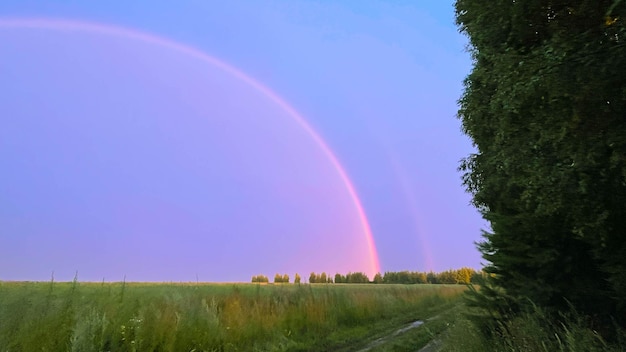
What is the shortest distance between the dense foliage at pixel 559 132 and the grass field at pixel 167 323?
4926mm

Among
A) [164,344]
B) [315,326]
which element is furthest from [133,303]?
[315,326]

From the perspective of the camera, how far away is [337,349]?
38.0ft

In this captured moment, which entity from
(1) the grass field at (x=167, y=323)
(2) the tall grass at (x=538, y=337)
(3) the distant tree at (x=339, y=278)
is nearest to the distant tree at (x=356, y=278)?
(3) the distant tree at (x=339, y=278)

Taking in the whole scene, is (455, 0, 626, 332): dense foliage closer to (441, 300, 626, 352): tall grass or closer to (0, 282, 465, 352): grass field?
(441, 300, 626, 352): tall grass

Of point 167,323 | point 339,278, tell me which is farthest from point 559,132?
point 339,278

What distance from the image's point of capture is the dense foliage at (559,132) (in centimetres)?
504

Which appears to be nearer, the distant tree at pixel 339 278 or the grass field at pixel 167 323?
the grass field at pixel 167 323

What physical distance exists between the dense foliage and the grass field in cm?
493

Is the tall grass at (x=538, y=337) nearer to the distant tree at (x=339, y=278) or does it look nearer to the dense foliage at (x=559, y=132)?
the dense foliage at (x=559, y=132)

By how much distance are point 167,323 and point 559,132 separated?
898cm

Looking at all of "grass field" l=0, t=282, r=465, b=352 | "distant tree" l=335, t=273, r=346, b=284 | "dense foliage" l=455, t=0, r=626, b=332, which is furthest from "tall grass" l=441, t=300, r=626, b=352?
"distant tree" l=335, t=273, r=346, b=284

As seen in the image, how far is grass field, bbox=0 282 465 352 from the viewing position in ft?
25.6

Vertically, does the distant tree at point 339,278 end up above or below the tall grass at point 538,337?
above

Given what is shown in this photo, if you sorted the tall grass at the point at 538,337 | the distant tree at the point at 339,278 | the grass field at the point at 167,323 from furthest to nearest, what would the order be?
the distant tree at the point at 339,278
the grass field at the point at 167,323
the tall grass at the point at 538,337
